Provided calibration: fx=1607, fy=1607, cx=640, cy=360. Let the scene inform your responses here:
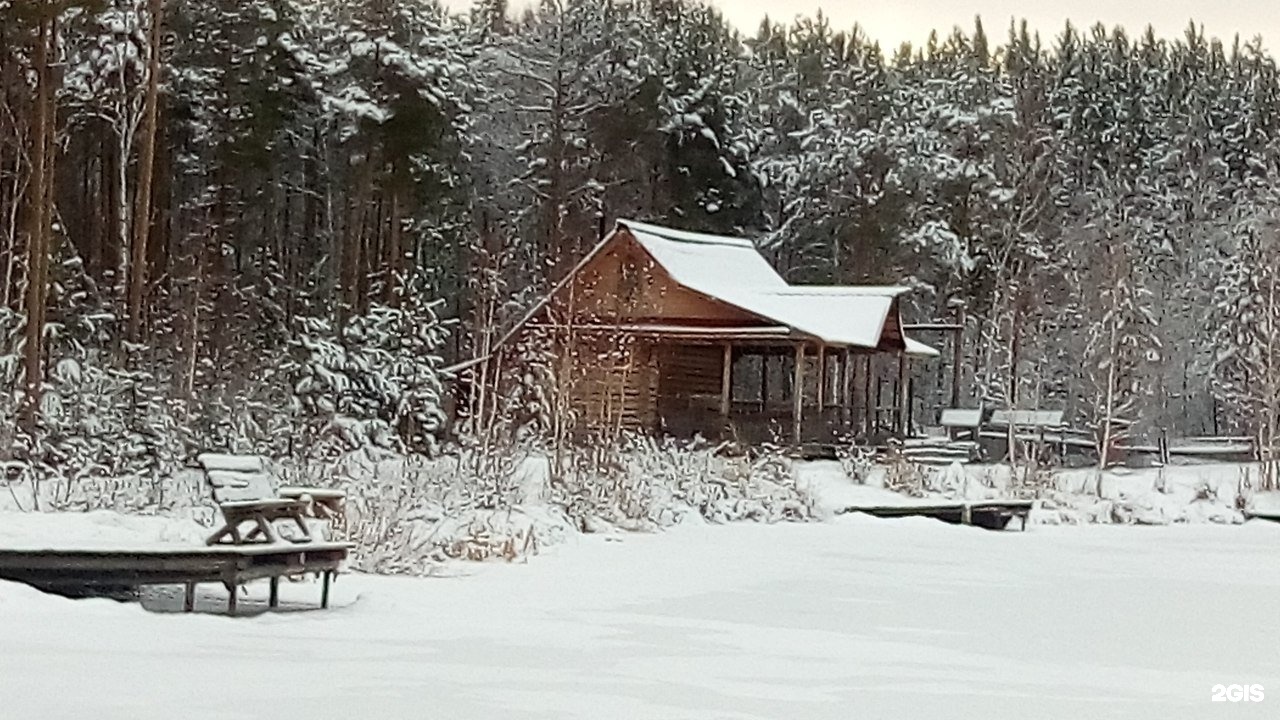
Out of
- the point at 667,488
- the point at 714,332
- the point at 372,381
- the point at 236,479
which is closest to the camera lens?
the point at 236,479

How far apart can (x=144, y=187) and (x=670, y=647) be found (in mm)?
A: 18470

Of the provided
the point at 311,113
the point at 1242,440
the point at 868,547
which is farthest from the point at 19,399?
the point at 1242,440

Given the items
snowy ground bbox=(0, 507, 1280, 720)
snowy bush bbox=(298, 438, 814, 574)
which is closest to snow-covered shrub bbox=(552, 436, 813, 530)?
snowy bush bbox=(298, 438, 814, 574)

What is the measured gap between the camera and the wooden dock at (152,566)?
10.0 m

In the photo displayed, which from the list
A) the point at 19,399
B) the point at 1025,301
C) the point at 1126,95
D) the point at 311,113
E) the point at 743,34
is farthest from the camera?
the point at 743,34

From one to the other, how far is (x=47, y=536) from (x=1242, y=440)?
3626 cm

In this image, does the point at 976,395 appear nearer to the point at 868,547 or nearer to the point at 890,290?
the point at 890,290

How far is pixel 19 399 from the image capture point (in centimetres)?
1992

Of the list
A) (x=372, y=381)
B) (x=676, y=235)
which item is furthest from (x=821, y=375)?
(x=372, y=381)

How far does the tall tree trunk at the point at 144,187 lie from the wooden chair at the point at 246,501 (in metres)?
12.5

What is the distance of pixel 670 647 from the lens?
32.8 feet

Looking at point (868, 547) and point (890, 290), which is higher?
point (890, 290)

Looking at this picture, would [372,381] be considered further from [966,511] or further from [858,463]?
[966,511]

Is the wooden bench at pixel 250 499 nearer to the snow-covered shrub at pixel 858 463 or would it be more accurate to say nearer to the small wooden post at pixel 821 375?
the snow-covered shrub at pixel 858 463
